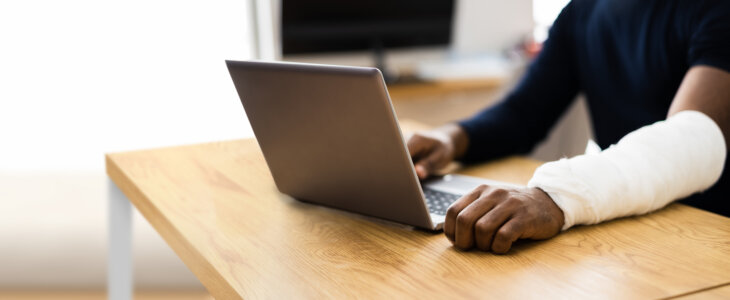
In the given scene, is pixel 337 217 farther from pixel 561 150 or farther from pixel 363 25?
pixel 561 150

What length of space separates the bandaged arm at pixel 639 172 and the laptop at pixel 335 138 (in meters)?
0.15

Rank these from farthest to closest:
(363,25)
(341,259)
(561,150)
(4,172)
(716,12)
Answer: (561,150), (363,25), (4,172), (716,12), (341,259)

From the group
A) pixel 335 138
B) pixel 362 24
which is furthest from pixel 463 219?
pixel 362 24

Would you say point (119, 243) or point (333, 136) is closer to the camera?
point (333, 136)

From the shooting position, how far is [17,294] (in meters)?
2.40

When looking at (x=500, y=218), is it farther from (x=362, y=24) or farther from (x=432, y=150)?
(x=362, y=24)

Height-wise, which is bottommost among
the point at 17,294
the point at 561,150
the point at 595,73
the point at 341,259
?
the point at 17,294

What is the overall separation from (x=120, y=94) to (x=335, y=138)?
6.08 feet

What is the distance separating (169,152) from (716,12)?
907mm

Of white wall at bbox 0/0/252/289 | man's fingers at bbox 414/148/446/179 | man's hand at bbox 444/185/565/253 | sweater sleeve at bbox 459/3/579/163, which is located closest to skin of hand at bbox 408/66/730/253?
man's hand at bbox 444/185/565/253

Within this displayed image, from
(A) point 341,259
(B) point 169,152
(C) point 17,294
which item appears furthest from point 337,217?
(C) point 17,294

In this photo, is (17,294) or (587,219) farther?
(17,294)

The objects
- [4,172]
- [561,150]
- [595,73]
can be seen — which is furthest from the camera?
[561,150]

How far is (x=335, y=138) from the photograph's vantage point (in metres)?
0.79
